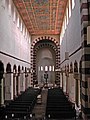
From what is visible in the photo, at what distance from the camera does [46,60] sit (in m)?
36.6

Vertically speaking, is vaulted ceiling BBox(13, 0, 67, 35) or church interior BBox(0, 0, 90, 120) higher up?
vaulted ceiling BBox(13, 0, 67, 35)

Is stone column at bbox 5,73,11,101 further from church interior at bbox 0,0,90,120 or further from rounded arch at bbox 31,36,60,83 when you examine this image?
rounded arch at bbox 31,36,60,83

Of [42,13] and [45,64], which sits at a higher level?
[42,13]

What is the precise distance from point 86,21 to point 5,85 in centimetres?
762

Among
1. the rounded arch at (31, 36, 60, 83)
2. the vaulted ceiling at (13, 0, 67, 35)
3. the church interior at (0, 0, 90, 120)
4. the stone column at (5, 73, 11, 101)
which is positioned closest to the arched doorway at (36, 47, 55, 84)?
the church interior at (0, 0, 90, 120)

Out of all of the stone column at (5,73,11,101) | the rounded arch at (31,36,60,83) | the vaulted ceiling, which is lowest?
the stone column at (5,73,11,101)

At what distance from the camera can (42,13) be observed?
1977 cm

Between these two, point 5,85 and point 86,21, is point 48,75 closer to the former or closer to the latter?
point 5,85

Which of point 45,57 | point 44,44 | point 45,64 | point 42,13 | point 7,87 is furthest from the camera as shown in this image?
point 45,64

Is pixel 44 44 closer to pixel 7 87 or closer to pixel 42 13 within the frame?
pixel 42 13

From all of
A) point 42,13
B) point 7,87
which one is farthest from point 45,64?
point 7,87

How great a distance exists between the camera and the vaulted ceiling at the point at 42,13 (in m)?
17.0

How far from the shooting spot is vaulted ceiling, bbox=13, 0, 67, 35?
17003 millimetres

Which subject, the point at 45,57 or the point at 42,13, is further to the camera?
the point at 45,57
